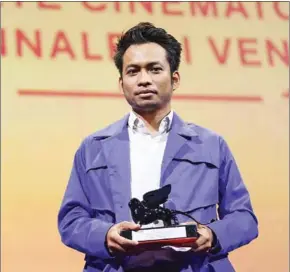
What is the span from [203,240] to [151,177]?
18 cm

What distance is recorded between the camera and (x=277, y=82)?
79.0 inches

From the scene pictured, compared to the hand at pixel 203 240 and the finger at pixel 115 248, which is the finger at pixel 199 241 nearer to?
the hand at pixel 203 240

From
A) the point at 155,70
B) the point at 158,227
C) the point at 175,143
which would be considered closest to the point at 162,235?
the point at 158,227

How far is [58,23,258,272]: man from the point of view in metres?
1.20

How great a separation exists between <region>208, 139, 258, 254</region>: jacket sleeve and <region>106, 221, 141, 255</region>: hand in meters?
0.17

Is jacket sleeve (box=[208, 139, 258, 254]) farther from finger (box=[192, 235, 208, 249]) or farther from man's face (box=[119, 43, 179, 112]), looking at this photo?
man's face (box=[119, 43, 179, 112])

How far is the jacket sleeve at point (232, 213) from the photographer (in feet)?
3.97

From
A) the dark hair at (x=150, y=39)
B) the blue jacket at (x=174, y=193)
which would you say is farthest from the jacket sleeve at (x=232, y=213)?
the dark hair at (x=150, y=39)

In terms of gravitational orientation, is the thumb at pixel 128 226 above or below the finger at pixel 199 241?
above

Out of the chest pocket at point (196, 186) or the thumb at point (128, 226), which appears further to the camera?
the chest pocket at point (196, 186)

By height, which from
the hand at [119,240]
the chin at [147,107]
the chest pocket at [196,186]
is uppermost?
the chin at [147,107]

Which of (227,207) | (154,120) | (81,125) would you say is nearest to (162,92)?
(154,120)

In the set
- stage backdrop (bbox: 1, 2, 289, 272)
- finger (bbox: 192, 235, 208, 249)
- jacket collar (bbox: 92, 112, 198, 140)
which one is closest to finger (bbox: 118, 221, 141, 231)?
finger (bbox: 192, 235, 208, 249)

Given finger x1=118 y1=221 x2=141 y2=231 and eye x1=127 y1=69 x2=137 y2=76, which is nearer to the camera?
finger x1=118 y1=221 x2=141 y2=231
